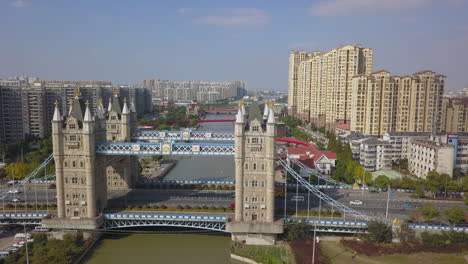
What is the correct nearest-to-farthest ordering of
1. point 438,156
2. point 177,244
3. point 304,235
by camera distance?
point 304,235
point 177,244
point 438,156

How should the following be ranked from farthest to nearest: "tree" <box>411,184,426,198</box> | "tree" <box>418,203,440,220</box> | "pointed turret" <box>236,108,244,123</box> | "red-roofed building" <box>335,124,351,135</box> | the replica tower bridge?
"red-roofed building" <box>335,124,351,135</box>, "tree" <box>411,184,426,198</box>, "tree" <box>418,203,440,220</box>, the replica tower bridge, "pointed turret" <box>236,108,244,123</box>

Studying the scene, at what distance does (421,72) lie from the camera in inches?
2441

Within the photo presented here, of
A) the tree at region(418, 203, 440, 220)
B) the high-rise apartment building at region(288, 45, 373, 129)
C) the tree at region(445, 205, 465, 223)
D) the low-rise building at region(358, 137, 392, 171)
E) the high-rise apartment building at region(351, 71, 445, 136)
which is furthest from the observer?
the high-rise apartment building at region(288, 45, 373, 129)

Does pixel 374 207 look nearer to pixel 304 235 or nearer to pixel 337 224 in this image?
pixel 337 224

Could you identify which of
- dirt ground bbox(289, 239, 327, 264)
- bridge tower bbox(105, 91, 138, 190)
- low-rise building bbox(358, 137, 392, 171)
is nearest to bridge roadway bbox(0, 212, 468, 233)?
dirt ground bbox(289, 239, 327, 264)

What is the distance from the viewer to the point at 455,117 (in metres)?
71.1

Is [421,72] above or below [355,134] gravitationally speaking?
above

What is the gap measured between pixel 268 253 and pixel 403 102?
4657cm

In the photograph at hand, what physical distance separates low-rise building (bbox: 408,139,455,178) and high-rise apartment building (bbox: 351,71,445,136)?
36.1 ft

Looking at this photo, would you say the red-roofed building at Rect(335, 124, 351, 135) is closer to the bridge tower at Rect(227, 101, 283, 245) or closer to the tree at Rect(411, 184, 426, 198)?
the tree at Rect(411, 184, 426, 198)

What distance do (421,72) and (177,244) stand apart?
172ft

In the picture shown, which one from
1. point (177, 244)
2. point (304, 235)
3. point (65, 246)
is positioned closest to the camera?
point (65, 246)

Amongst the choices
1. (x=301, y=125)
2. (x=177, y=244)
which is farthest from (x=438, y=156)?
(x=301, y=125)

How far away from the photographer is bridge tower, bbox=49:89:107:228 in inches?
1141
